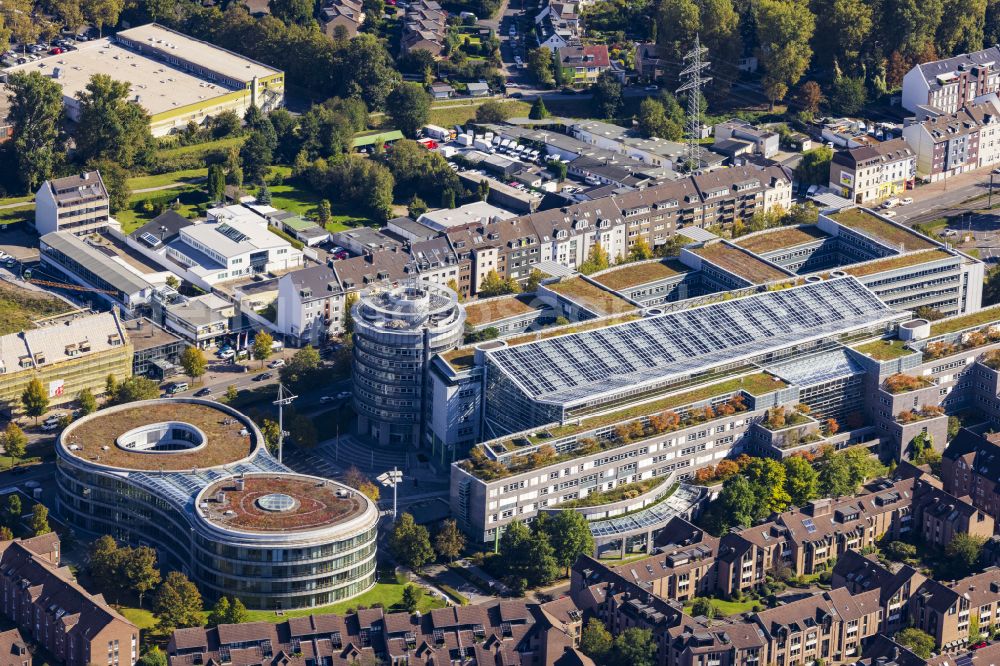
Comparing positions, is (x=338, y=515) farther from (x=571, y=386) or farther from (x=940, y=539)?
(x=940, y=539)

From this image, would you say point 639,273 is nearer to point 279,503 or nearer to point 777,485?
point 777,485

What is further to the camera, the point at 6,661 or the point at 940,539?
the point at 940,539

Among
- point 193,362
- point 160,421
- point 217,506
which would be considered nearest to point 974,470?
point 217,506

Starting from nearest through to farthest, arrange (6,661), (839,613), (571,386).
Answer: (6,661) → (839,613) → (571,386)

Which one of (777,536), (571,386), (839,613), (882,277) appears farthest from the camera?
(882,277)

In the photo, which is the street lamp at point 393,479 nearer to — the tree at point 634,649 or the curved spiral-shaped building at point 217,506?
the curved spiral-shaped building at point 217,506

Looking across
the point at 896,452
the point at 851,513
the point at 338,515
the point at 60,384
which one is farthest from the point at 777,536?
the point at 60,384
